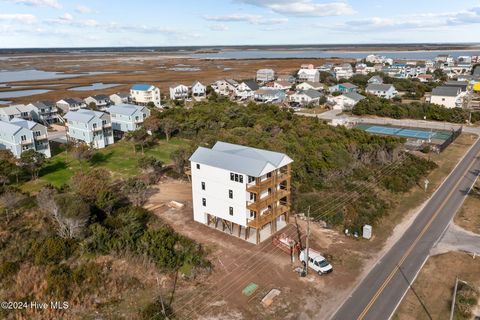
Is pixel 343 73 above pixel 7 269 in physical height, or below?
above

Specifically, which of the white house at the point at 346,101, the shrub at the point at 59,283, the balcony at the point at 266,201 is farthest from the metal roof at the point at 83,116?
the white house at the point at 346,101

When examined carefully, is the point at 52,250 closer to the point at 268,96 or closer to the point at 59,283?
the point at 59,283

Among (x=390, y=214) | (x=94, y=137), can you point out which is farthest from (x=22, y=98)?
(x=390, y=214)

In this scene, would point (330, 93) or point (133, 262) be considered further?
point (330, 93)

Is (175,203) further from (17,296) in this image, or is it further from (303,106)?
(303,106)

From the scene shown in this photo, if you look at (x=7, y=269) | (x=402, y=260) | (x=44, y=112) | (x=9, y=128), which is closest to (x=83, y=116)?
(x=9, y=128)

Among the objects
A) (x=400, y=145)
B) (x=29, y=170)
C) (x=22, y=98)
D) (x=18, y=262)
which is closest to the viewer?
(x=18, y=262)
